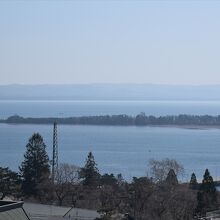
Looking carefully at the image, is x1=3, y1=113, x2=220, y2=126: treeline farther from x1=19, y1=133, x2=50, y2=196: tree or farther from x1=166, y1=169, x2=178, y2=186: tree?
x1=166, y1=169, x2=178, y2=186: tree

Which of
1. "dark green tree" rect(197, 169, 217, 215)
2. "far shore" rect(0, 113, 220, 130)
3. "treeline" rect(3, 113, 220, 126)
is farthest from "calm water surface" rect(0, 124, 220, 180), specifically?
"treeline" rect(3, 113, 220, 126)

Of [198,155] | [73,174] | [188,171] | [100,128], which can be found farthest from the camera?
[100,128]

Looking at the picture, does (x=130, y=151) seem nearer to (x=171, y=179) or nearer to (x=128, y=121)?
(x=171, y=179)

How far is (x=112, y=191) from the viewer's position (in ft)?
73.1

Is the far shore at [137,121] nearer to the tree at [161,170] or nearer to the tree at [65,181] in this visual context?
the tree at [65,181]

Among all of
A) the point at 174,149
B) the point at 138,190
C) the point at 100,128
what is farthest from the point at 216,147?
the point at 138,190

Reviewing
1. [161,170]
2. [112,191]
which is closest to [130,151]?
[161,170]

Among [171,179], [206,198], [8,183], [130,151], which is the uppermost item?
[171,179]

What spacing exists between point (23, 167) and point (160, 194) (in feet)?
28.1

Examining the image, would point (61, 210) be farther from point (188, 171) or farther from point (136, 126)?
point (136, 126)

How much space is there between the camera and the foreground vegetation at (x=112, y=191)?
19266mm

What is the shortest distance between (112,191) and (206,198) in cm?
336

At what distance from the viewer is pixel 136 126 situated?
112 metres

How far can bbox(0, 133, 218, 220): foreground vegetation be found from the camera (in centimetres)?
1927
